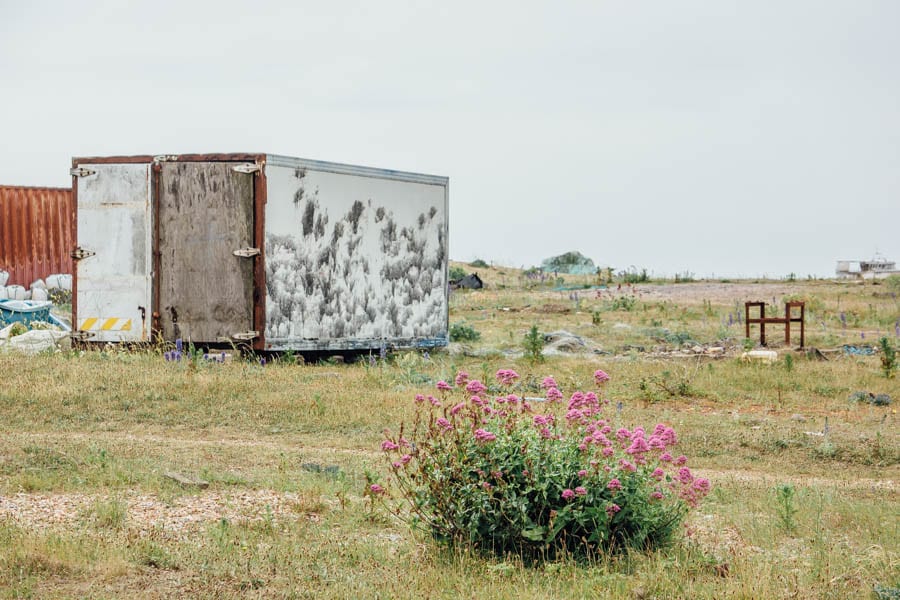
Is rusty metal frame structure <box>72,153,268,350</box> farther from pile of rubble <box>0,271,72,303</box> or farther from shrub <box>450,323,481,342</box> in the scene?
pile of rubble <box>0,271,72,303</box>

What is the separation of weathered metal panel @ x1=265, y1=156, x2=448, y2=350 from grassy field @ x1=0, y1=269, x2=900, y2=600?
26.0 inches

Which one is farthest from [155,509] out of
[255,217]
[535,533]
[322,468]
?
[255,217]

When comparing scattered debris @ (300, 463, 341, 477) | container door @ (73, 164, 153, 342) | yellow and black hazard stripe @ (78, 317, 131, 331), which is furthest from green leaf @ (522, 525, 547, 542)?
yellow and black hazard stripe @ (78, 317, 131, 331)

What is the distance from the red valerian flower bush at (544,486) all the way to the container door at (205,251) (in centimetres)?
980

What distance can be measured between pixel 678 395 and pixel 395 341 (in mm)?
5223

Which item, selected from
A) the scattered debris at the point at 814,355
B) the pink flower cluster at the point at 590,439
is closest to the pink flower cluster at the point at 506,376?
the pink flower cluster at the point at 590,439

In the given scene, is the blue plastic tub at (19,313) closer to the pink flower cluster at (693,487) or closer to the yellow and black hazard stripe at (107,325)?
the yellow and black hazard stripe at (107,325)

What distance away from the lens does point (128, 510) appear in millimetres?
7164

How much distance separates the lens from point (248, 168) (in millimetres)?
15250

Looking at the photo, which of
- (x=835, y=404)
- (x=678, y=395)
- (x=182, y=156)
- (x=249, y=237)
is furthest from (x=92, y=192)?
(x=835, y=404)

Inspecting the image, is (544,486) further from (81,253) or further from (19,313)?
(19,313)

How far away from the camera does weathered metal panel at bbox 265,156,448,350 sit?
50.9ft

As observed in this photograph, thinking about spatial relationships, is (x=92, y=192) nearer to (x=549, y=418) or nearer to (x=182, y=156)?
(x=182, y=156)

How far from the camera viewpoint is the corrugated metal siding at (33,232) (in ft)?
94.7
